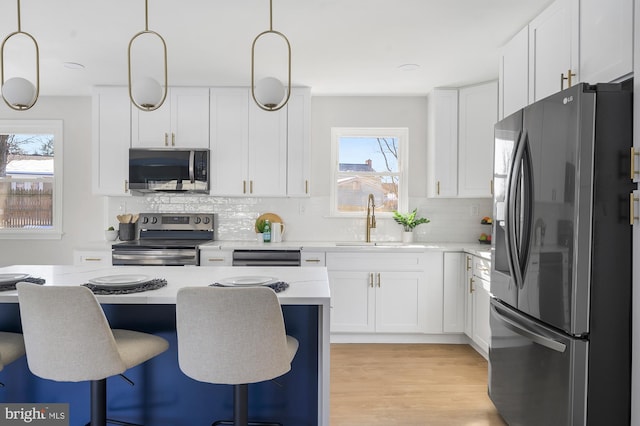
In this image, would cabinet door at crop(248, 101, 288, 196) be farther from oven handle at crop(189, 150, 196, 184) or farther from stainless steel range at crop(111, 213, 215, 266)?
stainless steel range at crop(111, 213, 215, 266)

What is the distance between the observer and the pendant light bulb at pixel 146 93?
2123 millimetres

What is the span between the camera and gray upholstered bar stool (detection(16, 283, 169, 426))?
1.67 m

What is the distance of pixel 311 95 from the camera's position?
4547mm

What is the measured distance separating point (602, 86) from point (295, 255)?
2.68 metres

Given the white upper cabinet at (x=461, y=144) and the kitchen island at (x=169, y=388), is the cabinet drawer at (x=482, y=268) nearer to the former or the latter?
the white upper cabinet at (x=461, y=144)

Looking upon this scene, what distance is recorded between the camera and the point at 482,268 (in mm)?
3561

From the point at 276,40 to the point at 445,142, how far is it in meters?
1.92

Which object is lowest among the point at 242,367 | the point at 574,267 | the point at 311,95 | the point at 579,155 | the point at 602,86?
the point at 242,367

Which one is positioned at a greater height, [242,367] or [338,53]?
[338,53]

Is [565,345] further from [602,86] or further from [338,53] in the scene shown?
[338,53]

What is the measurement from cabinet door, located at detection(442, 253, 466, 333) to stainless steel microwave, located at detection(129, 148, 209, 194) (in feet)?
7.86

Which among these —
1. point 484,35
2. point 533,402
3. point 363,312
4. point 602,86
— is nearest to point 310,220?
point 363,312

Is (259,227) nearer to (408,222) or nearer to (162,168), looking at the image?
(162,168)

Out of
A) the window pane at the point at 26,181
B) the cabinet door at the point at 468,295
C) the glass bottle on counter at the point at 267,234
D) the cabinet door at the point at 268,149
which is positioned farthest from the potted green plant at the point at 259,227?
the window pane at the point at 26,181
